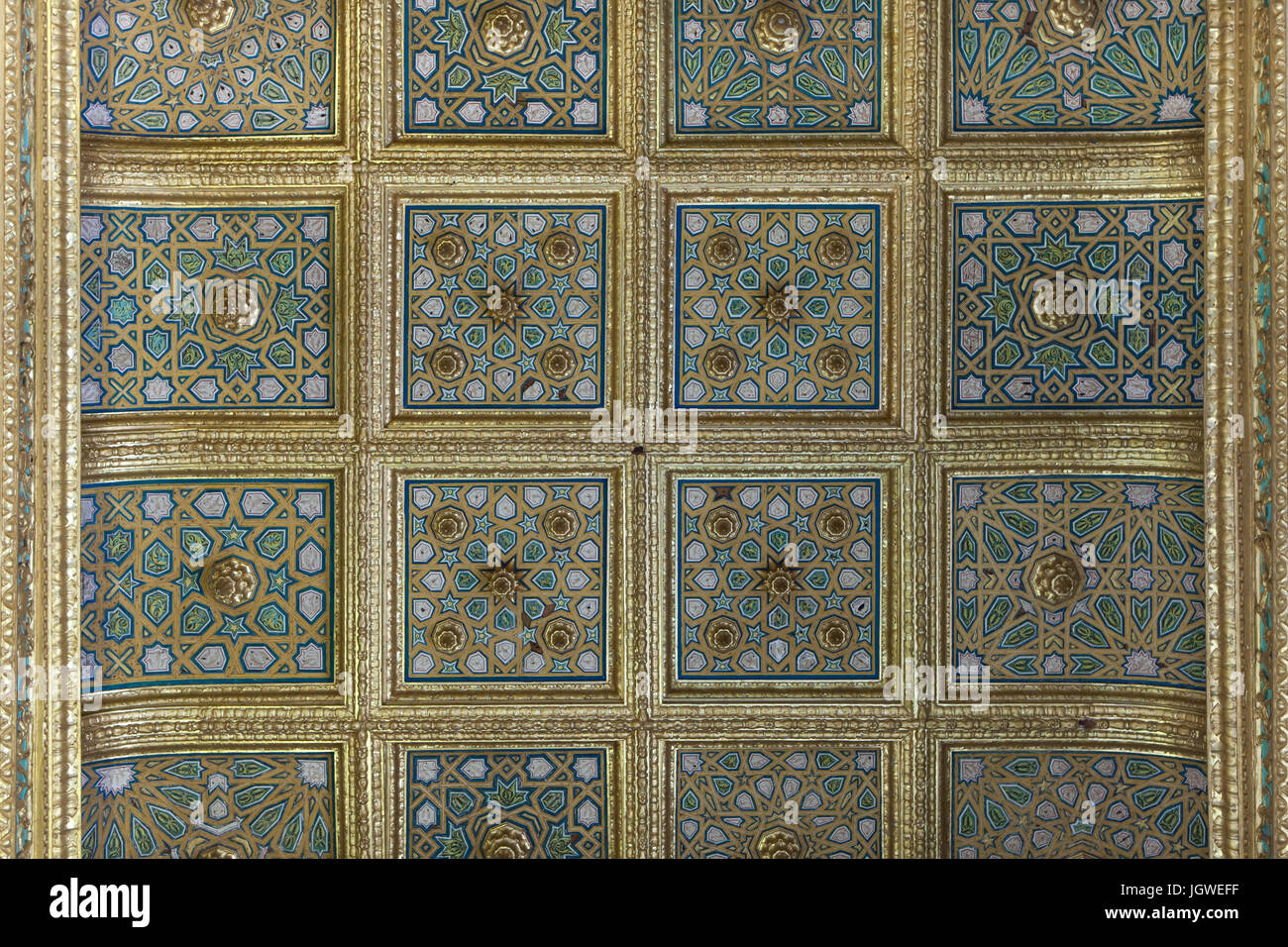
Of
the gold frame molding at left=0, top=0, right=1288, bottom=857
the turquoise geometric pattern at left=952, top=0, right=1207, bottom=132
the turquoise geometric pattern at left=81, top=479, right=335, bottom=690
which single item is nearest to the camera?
the gold frame molding at left=0, top=0, right=1288, bottom=857

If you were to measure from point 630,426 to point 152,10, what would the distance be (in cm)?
279

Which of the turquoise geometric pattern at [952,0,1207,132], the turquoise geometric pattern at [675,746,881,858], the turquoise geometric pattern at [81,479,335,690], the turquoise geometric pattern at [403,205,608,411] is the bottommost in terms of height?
the turquoise geometric pattern at [675,746,881,858]

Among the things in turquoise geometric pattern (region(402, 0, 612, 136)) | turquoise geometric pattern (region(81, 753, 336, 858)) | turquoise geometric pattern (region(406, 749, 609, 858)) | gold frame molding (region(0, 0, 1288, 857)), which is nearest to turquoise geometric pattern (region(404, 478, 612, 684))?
gold frame molding (region(0, 0, 1288, 857))

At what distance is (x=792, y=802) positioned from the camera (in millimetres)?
3982

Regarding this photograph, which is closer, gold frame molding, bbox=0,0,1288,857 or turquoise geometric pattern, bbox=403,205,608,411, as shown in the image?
gold frame molding, bbox=0,0,1288,857

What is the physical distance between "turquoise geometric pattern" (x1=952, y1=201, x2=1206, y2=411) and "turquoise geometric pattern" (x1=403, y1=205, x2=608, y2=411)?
65.6 inches

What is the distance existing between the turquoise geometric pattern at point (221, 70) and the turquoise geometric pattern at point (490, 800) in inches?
116

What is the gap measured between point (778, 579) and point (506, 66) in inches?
103

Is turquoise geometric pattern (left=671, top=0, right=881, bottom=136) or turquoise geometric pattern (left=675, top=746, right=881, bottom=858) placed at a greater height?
turquoise geometric pattern (left=671, top=0, right=881, bottom=136)

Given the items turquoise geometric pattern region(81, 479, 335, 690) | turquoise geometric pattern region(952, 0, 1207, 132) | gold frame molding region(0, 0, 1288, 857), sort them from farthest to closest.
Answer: turquoise geometric pattern region(81, 479, 335, 690), turquoise geometric pattern region(952, 0, 1207, 132), gold frame molding region(0, 0, 1288, 857)

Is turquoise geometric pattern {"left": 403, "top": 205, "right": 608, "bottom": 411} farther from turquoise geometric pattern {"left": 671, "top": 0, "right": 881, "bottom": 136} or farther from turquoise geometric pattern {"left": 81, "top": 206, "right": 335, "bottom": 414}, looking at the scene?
turquoise geometric pattern {"left": 671, "top": 0, "right": 881, "bottom": 136}

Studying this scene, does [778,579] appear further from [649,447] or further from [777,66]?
[777,66]

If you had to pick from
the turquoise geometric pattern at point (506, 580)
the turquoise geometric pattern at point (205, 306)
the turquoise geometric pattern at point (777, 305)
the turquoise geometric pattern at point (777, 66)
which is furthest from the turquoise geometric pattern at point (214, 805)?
the turquoise geometric pattern at point (777, 66)

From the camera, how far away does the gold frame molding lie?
11.8 ft
